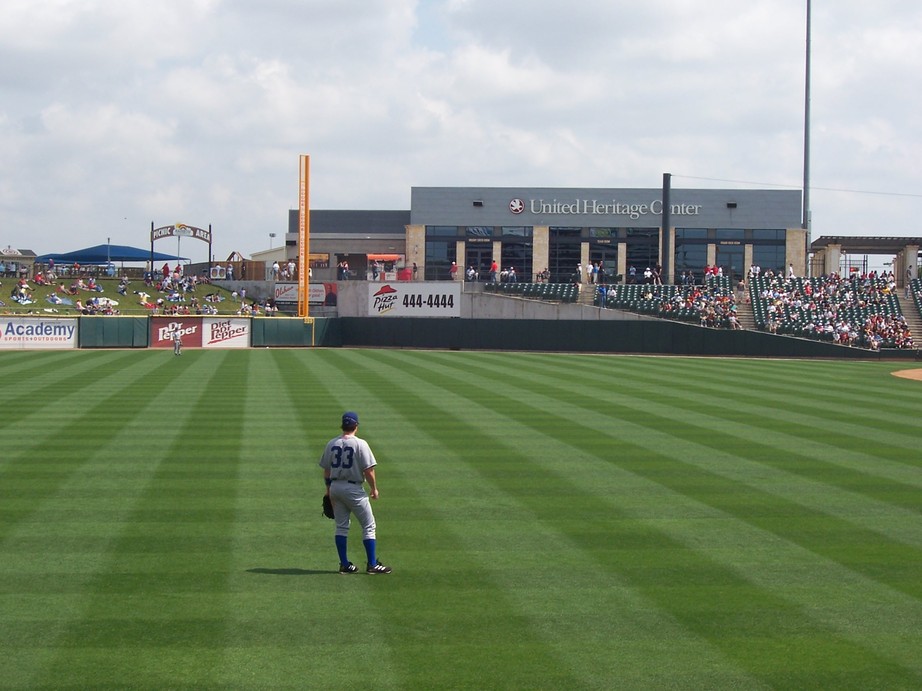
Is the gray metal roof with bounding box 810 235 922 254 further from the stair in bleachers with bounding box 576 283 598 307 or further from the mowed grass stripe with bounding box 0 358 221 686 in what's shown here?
the mowed grass stripe with bounding box 0 358 221 686

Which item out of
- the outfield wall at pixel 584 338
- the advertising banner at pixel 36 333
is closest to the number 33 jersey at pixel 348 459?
the advertising banner at pixel 36 333

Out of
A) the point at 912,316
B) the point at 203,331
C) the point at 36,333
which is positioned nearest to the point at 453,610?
the point at 36,333

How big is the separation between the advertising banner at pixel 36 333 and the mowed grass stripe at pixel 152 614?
3700cm

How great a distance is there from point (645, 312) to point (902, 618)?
49747 mm

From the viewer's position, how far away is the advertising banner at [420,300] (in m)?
62.6

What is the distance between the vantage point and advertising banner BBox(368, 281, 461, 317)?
205 ft

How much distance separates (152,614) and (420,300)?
54.2 meters

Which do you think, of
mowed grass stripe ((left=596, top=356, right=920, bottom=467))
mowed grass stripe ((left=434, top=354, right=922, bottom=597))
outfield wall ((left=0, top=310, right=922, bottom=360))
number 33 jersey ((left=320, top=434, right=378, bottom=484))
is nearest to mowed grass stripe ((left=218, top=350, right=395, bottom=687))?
number 33 jersey ((left=320, top=434, right=378, bottom=484))

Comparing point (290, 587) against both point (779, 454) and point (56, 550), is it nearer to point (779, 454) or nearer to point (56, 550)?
point (56, 550)

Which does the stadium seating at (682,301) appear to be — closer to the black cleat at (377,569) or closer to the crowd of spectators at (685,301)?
the crowd of spectators at (685,301)

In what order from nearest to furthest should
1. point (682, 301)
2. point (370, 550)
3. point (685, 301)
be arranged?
point (370, 550)
point (682, 301)
point (685, 301)

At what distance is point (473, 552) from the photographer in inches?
424

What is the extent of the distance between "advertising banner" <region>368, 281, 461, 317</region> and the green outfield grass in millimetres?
39904

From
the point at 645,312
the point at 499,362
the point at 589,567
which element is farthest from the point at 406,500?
the point at 645,312
